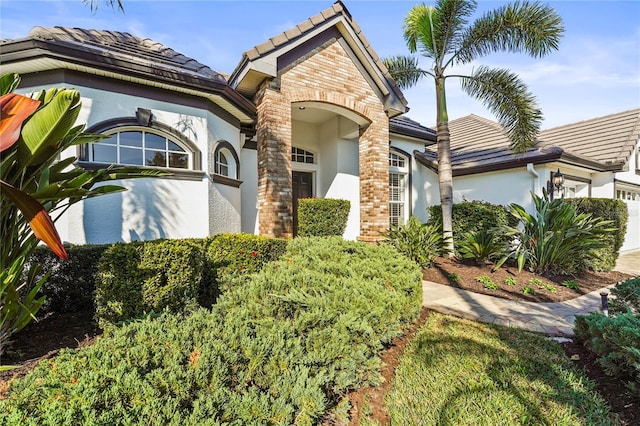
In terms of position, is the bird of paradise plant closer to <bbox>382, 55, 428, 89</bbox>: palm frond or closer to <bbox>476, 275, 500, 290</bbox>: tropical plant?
<bbox>476, 275, 500, 290</bbox>: tropical plant

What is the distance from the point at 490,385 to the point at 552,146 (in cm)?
1027

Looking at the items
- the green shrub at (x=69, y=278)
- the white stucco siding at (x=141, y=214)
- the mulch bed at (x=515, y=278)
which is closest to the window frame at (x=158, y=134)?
the white stucco siding at (x=141, y=214)

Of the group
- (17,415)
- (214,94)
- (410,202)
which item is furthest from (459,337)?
(410,202)

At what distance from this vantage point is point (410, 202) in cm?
1188

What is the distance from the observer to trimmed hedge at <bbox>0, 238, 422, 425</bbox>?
150 centimetres

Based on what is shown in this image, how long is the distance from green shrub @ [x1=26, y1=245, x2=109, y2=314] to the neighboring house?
11.4m

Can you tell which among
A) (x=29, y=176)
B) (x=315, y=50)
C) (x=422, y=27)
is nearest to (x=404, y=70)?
(x=422, y=27)

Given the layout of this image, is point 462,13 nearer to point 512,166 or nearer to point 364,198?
point 512,166

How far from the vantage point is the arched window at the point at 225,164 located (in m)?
7.32

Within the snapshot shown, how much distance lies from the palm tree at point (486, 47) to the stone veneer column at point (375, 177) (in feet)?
5.71

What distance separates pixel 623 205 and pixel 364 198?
8.59 metres

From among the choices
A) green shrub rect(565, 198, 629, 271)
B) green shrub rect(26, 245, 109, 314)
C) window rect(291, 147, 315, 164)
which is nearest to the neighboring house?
green shrub rect(565, 198, 629, 271)

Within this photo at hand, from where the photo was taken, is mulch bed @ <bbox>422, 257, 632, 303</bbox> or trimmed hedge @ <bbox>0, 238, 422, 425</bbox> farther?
mulch bed @ <bbox>422, 257, 632, 303</bbox>

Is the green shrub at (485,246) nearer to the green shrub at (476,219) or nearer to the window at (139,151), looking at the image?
the green shrub at (476,219)
